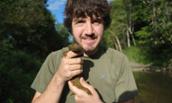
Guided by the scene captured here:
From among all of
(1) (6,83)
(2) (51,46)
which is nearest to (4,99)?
(1) (6,83)

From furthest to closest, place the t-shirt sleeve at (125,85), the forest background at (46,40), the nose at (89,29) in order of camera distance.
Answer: the forest background at (46,40), the t-shirt sleeve at (125,85), the nose at (89,29)

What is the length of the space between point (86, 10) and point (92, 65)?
0.40 meters

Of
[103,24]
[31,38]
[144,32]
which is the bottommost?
[144,32]

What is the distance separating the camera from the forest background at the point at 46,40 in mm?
15000

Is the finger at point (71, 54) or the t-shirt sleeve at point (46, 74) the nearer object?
the finger at point (71, 54)

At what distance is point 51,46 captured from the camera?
44.3 meters

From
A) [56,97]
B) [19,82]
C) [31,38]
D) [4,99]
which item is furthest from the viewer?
[31,38]

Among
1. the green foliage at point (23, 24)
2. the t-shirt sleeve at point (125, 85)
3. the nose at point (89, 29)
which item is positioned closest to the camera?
the nose at point (89, 29)

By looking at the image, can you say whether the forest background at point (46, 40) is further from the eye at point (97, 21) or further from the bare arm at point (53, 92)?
the bare arm at point (53, 92)

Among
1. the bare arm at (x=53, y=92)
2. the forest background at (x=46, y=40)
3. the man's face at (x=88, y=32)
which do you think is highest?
the man's face at (x=88, y=32)

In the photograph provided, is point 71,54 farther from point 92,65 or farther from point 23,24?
point 23,24

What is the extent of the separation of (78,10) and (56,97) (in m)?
0.60

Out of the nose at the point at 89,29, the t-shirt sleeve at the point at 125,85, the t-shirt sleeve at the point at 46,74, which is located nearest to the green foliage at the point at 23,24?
the t-shirt sleeve at the point at 46,74

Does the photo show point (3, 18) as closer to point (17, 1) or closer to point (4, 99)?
point (17, 1)
